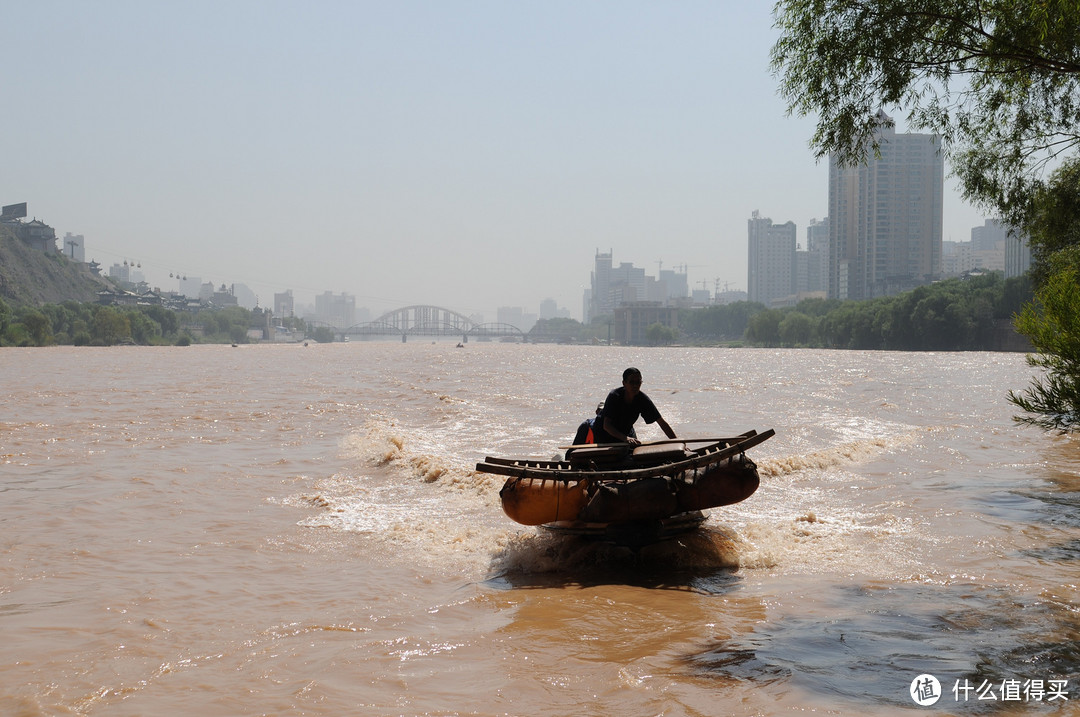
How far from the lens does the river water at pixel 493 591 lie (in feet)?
17.5

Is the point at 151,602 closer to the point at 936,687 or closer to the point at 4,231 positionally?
the point at 936,687

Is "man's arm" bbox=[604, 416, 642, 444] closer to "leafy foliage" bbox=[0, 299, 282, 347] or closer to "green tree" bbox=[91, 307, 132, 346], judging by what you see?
"leafy foliage" bbox=[0, 299, 282, 347]

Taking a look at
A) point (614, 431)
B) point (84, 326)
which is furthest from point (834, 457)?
point (84, 326)

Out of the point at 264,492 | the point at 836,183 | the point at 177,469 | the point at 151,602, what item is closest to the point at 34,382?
the point at 177,469

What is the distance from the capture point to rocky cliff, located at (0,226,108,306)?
131875 mm

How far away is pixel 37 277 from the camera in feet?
492

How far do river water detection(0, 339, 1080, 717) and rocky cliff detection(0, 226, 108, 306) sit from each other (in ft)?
440

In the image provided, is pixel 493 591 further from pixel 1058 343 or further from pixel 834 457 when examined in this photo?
pixel 834 457

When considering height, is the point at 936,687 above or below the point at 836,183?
below

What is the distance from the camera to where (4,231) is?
15288cm

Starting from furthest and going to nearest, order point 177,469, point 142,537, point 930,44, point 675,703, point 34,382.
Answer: point 34,382
point 177,469
point 142,537
point 930,44
point 675,703

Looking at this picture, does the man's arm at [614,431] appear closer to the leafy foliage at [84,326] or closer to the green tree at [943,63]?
the green tree at [943,63]

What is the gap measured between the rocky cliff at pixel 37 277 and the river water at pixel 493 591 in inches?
5279

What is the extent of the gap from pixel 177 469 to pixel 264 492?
269 cm
